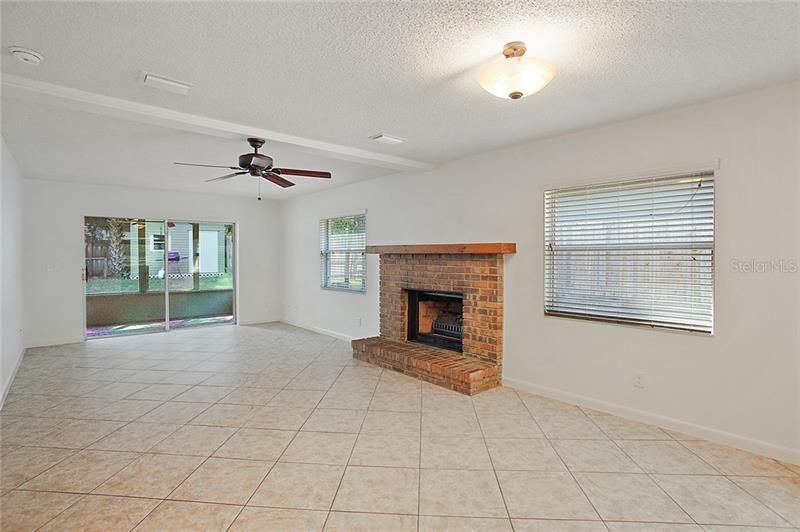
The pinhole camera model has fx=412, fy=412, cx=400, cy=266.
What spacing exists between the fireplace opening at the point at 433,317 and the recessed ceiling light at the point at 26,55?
386 cm

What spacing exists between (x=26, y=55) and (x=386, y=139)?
97.3 inches

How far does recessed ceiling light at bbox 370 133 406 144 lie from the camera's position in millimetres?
3730

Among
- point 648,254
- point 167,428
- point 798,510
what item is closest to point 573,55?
point 648,254

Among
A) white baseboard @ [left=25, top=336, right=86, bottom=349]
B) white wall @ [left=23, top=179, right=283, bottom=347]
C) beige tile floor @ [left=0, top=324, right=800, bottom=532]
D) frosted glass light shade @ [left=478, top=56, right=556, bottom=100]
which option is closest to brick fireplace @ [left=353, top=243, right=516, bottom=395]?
beige tile floor @ [left=0, top=324, right=800, bottom=532]

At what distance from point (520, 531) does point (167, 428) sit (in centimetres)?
260

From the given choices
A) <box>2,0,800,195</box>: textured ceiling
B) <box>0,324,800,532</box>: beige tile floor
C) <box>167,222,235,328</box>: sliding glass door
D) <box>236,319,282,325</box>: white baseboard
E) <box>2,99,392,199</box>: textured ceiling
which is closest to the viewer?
<box>2,0,800,195</box>: textured ceiling

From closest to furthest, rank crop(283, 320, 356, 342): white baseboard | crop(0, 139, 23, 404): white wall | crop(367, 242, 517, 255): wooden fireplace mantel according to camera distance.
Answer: crop(0, 139, 23, 404): white wall → crop(367, 242, 517, 255): wooden fireplace mantel → crop(283, 320, 356, 342): white baseboard

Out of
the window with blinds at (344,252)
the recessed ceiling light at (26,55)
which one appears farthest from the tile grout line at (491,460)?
the recessed ceiling light at (26,55)

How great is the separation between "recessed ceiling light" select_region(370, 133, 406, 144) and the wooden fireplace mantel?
1234 mm

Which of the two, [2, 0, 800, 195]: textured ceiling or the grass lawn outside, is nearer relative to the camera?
[2, 0, 800, 195]: textured ceiling

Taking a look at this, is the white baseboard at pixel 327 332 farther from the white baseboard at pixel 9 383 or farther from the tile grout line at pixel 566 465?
the white baseboard at pixel 9 383

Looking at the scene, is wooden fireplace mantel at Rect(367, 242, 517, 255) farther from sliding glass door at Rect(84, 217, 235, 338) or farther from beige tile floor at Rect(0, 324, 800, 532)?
sliding glass door at Rect(84, 217, 235, 338)

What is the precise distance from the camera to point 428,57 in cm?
226

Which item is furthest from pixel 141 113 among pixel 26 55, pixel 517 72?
pixel 517 72
